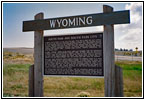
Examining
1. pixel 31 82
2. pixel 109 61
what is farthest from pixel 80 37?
pixel 31 82

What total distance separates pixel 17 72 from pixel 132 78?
710 centimetres

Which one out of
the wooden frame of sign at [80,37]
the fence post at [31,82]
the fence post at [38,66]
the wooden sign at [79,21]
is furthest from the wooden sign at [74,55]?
the fence post at [31,82]

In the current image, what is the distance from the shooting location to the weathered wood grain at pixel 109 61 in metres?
4.66

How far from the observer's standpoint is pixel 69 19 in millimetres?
5105

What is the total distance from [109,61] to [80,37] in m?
1.14

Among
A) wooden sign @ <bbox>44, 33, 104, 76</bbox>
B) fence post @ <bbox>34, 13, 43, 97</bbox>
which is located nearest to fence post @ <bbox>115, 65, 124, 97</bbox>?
wooden sign @ <bbox>44, 33, 104, 76</bbox>

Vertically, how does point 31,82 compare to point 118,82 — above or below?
below

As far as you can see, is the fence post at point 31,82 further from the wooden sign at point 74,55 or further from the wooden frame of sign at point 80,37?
the wooden sign at point 74,55

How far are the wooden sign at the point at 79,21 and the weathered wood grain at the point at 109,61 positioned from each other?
0.24 meters

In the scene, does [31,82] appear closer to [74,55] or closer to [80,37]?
[74,55]

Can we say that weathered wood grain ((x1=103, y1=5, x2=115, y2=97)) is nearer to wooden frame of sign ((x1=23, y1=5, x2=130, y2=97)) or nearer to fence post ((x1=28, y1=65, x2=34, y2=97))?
wooden frame of sign ((x1=23, y1=5, x2=130, y2=97))

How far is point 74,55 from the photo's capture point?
5.17 m

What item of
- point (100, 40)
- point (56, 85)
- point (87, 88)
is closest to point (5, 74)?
point (56, 85)

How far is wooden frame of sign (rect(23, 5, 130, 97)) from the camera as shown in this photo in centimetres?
465
